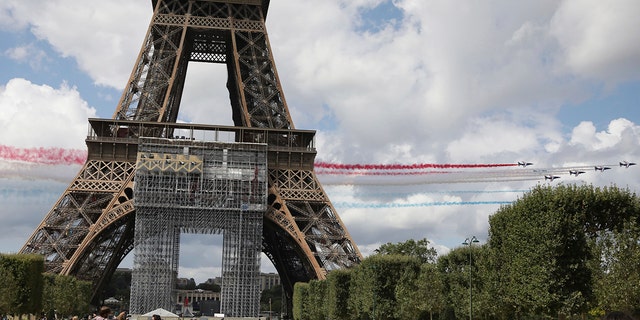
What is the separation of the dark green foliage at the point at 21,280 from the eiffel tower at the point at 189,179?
19.2ft

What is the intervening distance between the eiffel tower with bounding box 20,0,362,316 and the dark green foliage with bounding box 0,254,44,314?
5853 mm

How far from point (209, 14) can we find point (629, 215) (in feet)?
122

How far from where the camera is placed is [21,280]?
132 ft

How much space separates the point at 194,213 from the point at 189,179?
8.53 feet

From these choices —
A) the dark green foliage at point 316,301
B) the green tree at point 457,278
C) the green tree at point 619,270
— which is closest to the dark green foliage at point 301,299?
the dark green foliage at point 316,301

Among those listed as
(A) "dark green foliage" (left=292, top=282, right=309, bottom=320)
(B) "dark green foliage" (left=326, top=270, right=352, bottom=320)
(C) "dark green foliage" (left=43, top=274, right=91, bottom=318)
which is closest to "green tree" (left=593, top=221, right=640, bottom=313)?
(B) "dark green foliage" (left=326, top=270, right=352, bottom=320)

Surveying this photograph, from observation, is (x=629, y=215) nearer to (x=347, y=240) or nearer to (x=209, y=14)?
(x=347, y=240)

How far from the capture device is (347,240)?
49688 mm

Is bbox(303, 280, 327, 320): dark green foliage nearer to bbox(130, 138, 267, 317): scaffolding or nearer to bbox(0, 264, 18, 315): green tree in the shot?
bbox(130, 138, 267, 317): scaffolding

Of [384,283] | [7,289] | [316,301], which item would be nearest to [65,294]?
[7,289]

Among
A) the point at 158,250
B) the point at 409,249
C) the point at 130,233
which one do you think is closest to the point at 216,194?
the point at 158,250

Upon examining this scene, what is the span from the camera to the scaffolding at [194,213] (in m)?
51.1

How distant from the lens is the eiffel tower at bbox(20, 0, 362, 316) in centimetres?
4928

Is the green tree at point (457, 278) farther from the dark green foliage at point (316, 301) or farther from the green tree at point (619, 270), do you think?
the green tree at point (619, 270)
